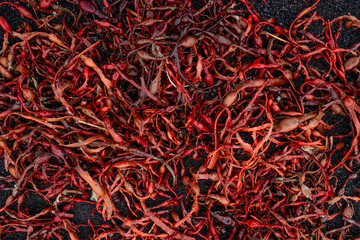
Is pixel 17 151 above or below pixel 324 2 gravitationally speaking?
below

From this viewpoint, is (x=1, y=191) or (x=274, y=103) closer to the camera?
(x=274, y=103)

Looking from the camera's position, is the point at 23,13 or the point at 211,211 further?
the point at 211,211

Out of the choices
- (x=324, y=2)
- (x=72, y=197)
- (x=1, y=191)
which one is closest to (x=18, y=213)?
(x=1, y=191)

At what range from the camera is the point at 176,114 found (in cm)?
94

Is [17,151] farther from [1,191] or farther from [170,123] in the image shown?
[170,123]

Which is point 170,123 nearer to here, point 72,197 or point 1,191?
point 72,197

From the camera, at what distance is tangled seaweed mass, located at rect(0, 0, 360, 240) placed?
0.87 m

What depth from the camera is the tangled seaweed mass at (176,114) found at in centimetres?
87

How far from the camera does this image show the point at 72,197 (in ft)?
3.18

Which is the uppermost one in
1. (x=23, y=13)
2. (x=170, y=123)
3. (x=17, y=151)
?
(x=23, y=13)

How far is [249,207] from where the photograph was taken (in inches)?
37.6

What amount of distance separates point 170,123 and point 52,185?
0.52 meters

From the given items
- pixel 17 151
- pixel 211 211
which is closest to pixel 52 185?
pixel 17 151

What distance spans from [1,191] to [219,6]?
1.14m
